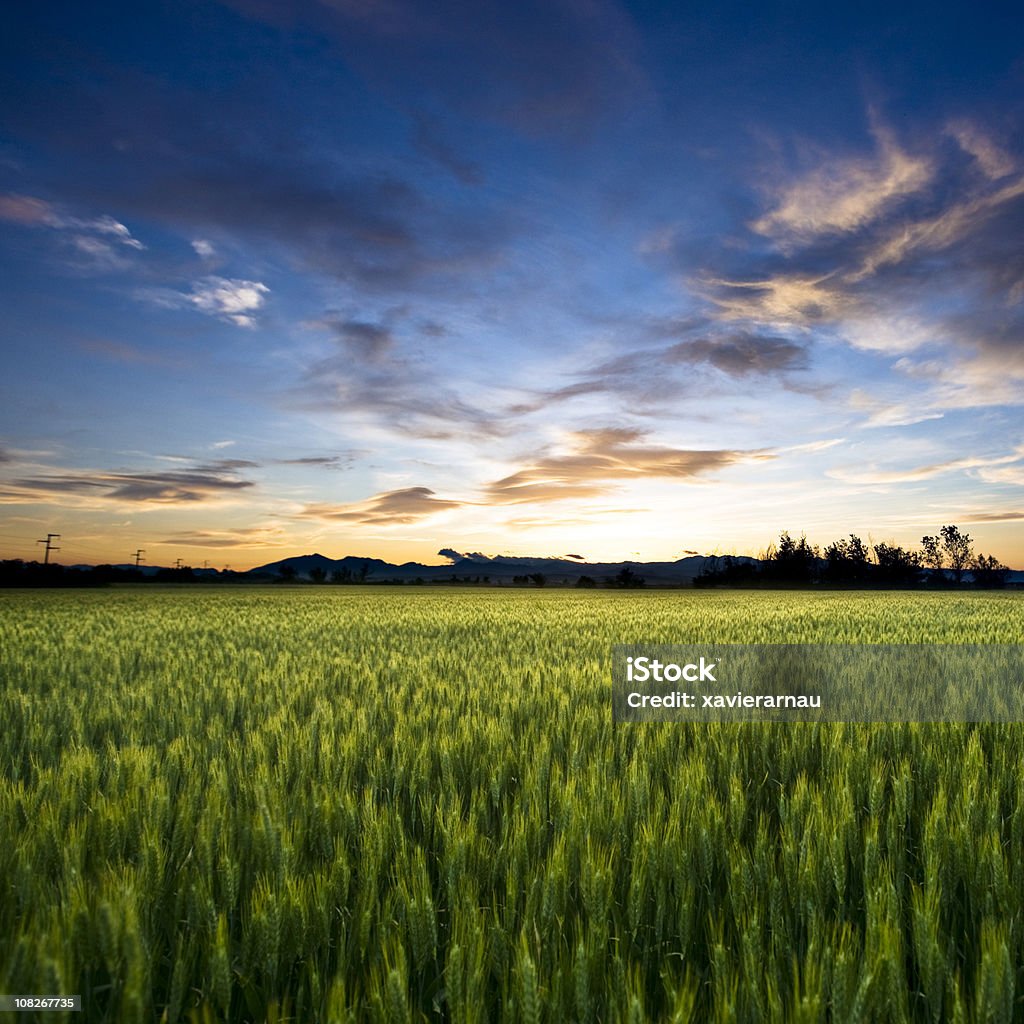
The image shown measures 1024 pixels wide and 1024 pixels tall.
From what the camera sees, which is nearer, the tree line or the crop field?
the crop field

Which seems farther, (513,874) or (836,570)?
(836,570)

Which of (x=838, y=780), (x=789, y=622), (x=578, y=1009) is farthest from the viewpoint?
(x=789, y=622)

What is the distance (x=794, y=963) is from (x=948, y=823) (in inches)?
55.7

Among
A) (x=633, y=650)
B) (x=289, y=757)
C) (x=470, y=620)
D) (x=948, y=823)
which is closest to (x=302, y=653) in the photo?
(x=633, y=650)

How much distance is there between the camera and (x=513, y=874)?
2.04m

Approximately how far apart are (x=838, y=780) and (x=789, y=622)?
13588 millimetres

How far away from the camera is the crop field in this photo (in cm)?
151

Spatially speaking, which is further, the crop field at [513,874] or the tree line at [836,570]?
the tree line at [836,570]

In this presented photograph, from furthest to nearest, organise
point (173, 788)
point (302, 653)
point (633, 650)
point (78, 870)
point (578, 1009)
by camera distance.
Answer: point (302, 653)
point (633, 650)
point (173, 788)
point (78, 870)
point (578, 1009)

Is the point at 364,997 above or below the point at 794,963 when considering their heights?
below

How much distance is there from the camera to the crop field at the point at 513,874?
1.51 meters

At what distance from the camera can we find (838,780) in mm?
2955

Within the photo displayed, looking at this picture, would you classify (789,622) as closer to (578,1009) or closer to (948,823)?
(948,823)

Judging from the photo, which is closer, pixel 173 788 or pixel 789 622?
pixel 173 788
